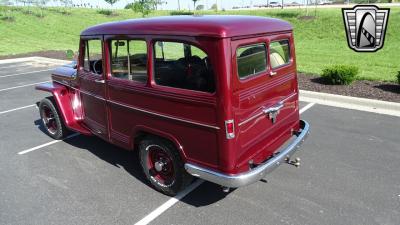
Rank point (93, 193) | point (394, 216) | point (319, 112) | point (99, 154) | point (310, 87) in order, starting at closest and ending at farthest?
point (394, 216) → point (93, 193) → point (99, 154) → point (319, 112) → point (310, 87)

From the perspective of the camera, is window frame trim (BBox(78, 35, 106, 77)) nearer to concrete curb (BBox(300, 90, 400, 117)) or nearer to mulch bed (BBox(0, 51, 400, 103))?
concrete curb (BBox(300, 90, 400, 117))

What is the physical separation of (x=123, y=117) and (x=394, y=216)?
3.35 meters

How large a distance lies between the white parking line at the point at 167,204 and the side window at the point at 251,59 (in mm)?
1685

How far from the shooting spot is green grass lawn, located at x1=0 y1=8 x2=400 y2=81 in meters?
13.3

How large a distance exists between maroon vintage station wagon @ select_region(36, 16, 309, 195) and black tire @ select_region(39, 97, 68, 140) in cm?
114

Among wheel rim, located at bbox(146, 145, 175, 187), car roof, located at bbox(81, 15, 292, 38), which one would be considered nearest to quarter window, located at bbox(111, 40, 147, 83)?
car roof, located at bbox(81, 15, 292, 38)

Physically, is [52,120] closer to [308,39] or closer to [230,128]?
[230,128]

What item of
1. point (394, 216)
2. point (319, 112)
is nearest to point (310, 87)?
point (319, 112)

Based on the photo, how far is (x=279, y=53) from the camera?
4.61 meters

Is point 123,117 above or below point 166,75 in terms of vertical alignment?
below

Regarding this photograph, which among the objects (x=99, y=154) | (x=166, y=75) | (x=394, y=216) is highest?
(x=166, y=75)

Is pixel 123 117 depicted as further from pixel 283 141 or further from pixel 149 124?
pixel 283 141

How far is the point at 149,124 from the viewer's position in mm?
4246

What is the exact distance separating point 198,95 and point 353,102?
5.47 m
